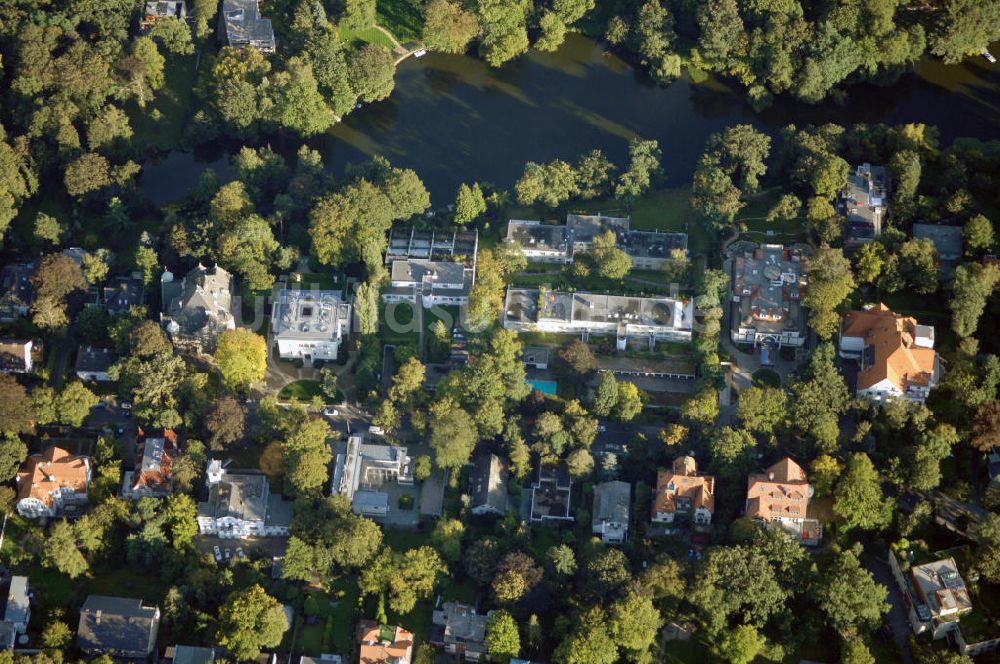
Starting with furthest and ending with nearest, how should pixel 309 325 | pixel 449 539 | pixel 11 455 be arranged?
pixel 309 325 → pixel 11 455 → pixel 449 539

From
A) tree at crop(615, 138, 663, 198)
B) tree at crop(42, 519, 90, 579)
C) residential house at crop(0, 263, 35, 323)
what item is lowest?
tree at crop(42, 519, 90, 579)

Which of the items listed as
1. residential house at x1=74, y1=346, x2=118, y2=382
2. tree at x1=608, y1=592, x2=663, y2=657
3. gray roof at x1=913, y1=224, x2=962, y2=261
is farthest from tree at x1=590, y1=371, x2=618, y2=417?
residential house at x1=74, y1=346, x2=118, y2=382

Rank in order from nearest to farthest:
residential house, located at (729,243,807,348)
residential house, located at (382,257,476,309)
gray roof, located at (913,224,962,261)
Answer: residential house, located at (729,243,807,348) < gray roof, located at (913,224,962,261) < residential house, located at (382,257,476,309)

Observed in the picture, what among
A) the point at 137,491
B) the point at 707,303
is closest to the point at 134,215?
the point at 137,491

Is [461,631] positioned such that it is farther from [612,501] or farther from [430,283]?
[430,283]

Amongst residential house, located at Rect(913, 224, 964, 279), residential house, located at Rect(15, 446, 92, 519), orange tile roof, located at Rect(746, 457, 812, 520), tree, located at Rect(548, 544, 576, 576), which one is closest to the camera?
tree, located at Rect(548, 544, 576, 576)

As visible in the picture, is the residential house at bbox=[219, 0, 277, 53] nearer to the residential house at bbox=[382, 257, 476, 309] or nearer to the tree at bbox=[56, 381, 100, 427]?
the residential house at bbox=[382, 257, 476, 309]

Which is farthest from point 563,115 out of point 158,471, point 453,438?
point 158,471
